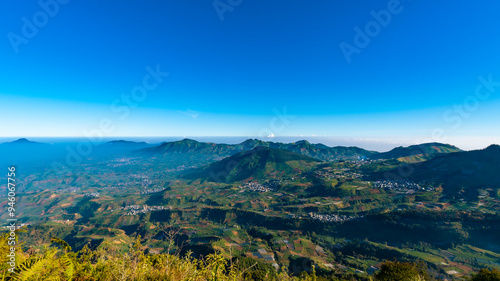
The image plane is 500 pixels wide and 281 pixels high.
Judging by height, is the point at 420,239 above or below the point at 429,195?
below

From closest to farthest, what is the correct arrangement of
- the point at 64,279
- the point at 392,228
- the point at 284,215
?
the point at 64,279 < the point at 392,228 < the point at 284,215

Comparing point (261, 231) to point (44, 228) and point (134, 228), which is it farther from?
point (44, 228)

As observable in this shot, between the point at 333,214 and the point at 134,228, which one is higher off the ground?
the point at 333,214

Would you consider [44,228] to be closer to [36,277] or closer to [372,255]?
[36,277]

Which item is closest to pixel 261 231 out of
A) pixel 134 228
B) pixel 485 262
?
pixel 134 228

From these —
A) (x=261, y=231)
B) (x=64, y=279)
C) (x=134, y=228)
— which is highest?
(x=64, y=279)

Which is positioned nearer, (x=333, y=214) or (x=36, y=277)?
(x=36, y=277)

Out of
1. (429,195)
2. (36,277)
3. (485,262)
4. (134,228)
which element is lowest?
(134,228)

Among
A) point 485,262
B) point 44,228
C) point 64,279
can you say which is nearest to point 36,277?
point 64,279

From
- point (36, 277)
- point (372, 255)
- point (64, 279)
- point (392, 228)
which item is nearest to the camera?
point (36, 277)
